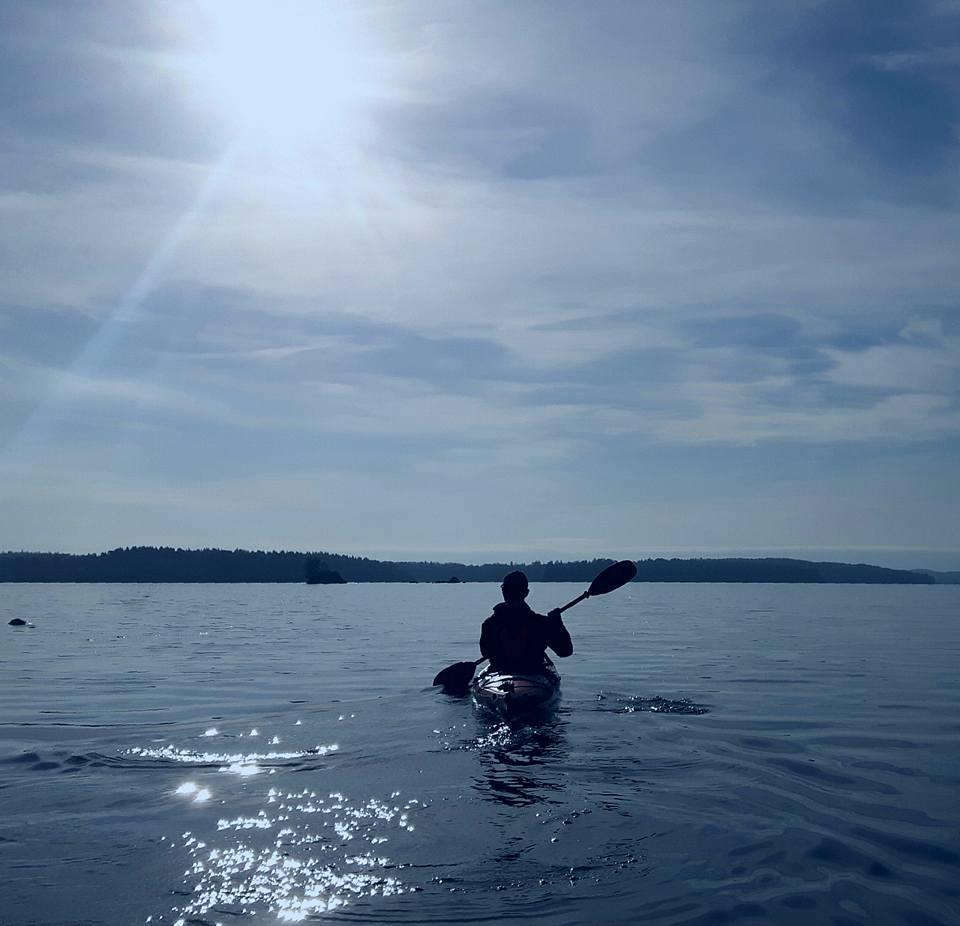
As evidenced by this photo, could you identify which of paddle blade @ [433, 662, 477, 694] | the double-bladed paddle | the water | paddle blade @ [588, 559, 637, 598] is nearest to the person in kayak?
the double-bladed paddle

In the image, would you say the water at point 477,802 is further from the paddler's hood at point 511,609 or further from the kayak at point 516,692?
the paddler's hood at point 511,609

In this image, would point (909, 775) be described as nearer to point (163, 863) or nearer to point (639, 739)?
point (639, 739)

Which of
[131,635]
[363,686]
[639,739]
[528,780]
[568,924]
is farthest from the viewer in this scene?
[131,635]

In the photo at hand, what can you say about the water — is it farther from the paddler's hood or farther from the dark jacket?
the paddler's hood

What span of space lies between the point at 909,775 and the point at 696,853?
450cm

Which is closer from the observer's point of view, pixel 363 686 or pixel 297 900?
pixel 297 900

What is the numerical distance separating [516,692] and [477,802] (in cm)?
524

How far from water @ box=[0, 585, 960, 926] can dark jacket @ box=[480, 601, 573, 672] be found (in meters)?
1.15

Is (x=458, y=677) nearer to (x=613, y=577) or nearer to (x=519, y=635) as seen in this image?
(x=519, y=635)

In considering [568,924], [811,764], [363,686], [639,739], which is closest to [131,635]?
[363,686]

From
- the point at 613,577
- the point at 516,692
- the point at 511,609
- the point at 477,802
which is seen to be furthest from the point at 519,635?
the point at 477,802

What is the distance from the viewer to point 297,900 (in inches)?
244

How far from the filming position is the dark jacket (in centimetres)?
1531

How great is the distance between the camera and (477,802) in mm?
8844
